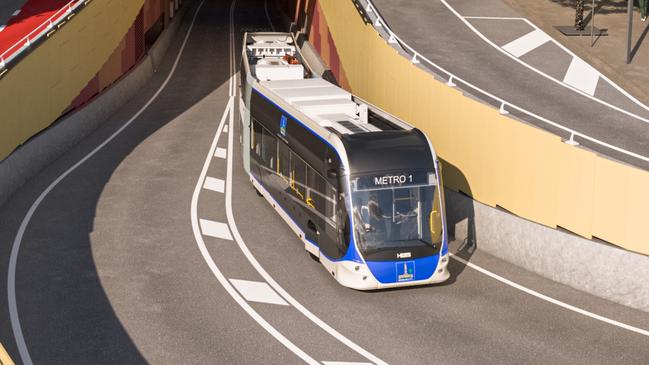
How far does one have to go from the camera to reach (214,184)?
26.7 metres

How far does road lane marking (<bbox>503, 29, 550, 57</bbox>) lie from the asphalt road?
50.7 ft

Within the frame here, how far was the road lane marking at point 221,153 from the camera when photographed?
29719 mm

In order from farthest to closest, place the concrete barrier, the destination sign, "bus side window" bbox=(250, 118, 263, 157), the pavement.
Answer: the pavement, the concrete barrier, "bus side window" bbox=(250, 118, 263, 157), the destination sign

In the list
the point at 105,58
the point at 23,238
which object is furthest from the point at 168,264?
the point at 105,58

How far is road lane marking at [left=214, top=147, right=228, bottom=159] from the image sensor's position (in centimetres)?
2972

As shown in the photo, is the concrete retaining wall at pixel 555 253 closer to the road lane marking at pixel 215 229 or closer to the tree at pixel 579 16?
the road lane marking at pixel 215 229

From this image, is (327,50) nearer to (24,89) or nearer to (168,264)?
(24,89)

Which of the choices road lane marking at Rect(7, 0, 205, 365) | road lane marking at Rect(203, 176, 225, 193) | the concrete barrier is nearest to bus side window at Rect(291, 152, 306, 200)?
road lane marking at Rect(203, 176, 225, 193)

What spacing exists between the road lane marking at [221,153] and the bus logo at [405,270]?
1237 centimetres

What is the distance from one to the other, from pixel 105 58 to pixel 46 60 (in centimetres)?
753

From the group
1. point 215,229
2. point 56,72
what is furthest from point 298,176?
point 56,72

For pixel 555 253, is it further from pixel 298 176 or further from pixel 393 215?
pixel 298 176

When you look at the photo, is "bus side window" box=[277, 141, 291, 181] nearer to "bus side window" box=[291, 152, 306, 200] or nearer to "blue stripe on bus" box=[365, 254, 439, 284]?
"bus side window" box=[291, 152, 306, 200]

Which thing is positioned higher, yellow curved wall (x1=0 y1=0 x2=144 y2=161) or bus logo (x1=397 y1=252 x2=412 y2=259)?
yellow curved wall (x1=0 y1=0 x2=144 y2=161)
